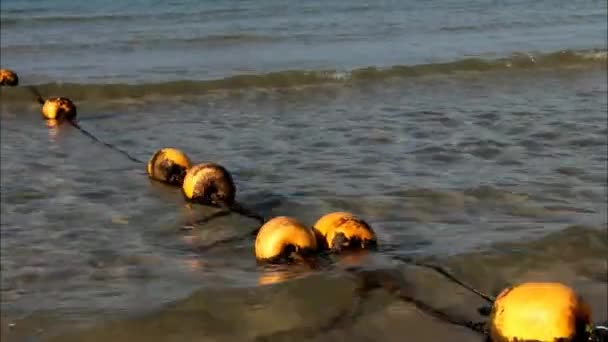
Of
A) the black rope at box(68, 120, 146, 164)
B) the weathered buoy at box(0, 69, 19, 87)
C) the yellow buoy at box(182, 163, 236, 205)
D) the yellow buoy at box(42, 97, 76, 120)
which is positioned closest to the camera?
the yellow buoy at box(182, 163, 236, 205)

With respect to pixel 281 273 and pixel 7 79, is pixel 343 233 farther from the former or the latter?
pixel 7 79

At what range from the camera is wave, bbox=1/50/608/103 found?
12969 millimetres

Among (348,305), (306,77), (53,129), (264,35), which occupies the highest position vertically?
(264,35)

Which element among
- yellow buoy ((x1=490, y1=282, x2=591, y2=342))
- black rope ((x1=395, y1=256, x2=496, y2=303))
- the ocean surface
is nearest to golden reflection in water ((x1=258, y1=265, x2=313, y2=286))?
the ocean surface

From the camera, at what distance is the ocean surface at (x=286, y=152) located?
5.30 metres

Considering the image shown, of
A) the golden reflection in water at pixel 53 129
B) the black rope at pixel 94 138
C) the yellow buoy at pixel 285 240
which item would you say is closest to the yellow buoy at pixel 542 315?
the yellow buoy at pixel 285 240

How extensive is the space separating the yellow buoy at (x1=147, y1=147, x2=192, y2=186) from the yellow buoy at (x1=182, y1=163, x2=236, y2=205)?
656mm

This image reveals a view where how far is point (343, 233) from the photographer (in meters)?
5.23

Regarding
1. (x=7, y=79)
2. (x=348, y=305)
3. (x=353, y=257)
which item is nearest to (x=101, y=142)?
(x=7, y=79)

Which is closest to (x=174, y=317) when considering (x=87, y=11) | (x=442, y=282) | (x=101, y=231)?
(x=442, y=282)

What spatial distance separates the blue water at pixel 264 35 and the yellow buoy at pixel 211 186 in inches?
295

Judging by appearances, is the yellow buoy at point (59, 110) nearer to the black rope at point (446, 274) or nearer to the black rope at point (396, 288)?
the black rope at point (446, 274)

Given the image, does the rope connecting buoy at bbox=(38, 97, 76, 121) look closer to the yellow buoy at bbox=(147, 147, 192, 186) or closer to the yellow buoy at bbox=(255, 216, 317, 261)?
the yellow buoy at bbox=(147, 147, 192, 186)

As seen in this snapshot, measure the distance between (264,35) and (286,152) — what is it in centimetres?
1187
